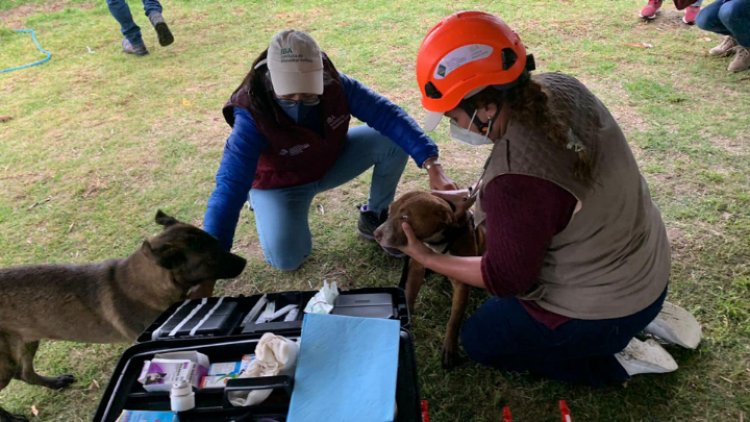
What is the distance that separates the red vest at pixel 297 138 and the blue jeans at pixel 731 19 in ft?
17.6

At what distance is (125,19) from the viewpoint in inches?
351

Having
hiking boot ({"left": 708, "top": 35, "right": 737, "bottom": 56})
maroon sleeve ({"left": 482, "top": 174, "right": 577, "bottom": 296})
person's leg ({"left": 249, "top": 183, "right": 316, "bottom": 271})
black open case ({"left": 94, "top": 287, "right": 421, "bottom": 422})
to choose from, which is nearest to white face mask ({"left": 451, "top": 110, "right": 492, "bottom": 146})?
maroon sleeve ({"left": 482, "top": 174, "right": 577, "bottom": 296})

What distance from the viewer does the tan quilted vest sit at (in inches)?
82.2

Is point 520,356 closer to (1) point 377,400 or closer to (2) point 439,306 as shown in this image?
(2) point 439,306

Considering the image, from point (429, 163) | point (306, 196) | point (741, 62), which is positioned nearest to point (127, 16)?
point (306, 196)

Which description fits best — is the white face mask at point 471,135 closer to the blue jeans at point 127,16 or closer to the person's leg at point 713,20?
the person's leg at point 713,20

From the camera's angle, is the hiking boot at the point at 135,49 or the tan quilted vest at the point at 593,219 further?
the hiking boot at the point at 135,49

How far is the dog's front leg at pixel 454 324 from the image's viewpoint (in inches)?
126

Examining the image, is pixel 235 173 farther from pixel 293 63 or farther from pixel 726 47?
pixel 726 47

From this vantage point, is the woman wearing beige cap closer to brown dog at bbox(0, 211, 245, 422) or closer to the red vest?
the red vest

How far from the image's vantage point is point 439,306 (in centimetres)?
373

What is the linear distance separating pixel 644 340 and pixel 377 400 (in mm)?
2127

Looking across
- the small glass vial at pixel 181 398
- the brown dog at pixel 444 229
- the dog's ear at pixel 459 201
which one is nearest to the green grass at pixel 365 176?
the brown dog at pixel 444 229

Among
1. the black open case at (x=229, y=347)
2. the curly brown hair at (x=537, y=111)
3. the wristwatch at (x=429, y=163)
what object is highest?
the curly brown hair at (x=537, y=111)
